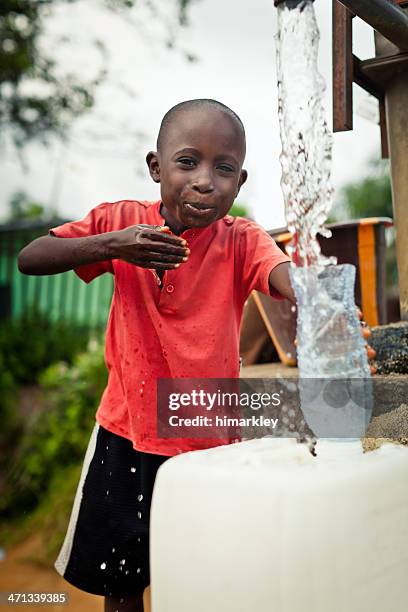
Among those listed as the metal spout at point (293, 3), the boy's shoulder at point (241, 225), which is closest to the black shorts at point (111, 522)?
the boy's shoulder at point (241, 225)

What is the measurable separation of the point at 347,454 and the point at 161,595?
0.28 m

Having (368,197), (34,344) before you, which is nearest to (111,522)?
(34,344)

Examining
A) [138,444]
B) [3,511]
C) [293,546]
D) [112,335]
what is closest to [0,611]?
[138,444]

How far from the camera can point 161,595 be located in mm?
825

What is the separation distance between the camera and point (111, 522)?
1132mm

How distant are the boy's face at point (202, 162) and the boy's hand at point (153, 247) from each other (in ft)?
0.24

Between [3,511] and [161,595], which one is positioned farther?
[3,511]

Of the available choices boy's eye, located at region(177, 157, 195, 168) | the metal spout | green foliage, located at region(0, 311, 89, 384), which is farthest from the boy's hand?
green foliage, located at region(0, 311, 89, 384)

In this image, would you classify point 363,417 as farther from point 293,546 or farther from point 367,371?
point 293,546

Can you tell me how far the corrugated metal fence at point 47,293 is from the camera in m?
4.50

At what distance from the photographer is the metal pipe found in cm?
102

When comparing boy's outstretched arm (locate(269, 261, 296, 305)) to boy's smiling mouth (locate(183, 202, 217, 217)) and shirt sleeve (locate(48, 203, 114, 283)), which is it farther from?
shirt sleeve (locate(48, 203, 114, 283))

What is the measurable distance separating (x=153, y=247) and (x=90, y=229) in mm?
182

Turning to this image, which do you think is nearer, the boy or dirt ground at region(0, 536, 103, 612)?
the boy
